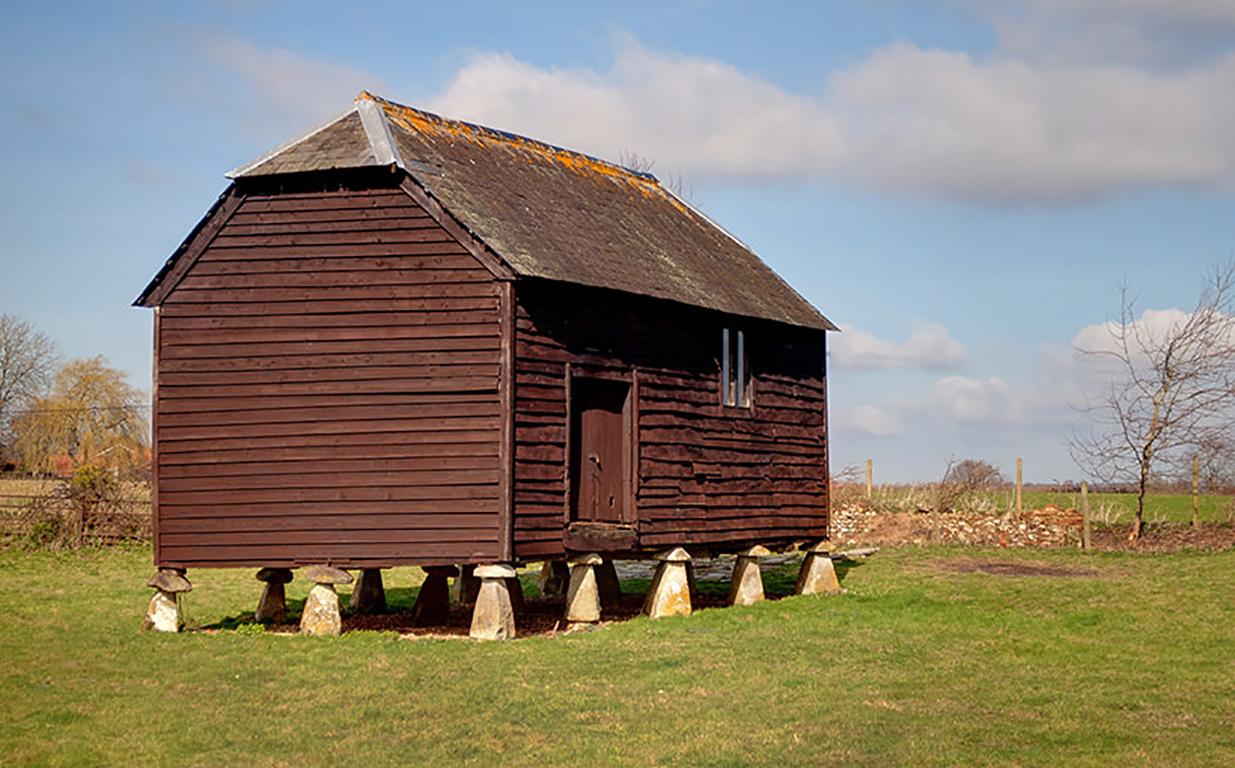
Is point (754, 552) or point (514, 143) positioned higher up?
point (514, 143)

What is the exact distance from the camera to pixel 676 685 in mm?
15383

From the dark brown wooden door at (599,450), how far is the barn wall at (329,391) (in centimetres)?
249

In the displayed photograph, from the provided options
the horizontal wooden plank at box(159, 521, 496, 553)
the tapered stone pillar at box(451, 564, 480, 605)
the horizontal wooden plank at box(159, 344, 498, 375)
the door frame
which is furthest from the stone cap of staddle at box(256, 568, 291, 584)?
the tapered stone pillar at box(451, 564, 480, 605)

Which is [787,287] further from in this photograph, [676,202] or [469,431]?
[469,431]

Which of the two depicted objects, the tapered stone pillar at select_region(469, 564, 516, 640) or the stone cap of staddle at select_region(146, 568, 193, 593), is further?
the stone cap of staddle at select_region(146, 568, 193, 593)

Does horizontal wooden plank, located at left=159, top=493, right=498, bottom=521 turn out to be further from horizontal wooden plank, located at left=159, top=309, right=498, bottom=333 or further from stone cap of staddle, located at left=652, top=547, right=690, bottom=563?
stone cap of staddle, located at left=652, top=547, right=690, bottom=563

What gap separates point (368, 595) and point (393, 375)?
605 centimetres

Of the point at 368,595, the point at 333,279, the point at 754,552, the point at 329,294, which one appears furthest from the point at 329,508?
the point at 754,552

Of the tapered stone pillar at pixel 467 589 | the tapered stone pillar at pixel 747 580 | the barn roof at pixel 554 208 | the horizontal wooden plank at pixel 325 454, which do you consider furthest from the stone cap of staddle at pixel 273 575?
the tapered stone pillar at pixel 747 580

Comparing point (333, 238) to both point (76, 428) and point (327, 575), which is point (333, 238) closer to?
point (327, 575)

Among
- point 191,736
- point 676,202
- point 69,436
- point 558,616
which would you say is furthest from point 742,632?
point 69,436

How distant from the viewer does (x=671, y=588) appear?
21.7m

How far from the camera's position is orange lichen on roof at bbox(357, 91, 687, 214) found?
71.1ft

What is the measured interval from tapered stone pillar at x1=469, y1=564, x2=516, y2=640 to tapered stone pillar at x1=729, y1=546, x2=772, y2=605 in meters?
6.29
